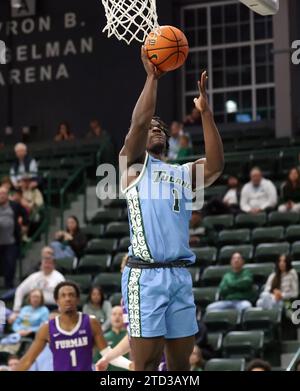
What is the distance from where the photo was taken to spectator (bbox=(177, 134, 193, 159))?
1789 centimetres

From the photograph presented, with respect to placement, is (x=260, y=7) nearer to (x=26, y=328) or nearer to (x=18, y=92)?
(x=26, y=328)

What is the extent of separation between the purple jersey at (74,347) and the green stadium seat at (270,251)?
598 cm

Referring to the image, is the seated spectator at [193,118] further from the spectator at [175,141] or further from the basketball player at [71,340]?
the basketball player at [71,340]

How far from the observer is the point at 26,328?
1338 cm

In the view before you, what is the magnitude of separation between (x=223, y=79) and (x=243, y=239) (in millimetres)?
7444

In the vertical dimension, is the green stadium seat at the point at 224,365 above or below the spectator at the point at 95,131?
below

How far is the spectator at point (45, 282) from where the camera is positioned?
14.1 metres

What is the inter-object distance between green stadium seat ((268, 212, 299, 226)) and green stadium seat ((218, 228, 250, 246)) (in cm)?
44

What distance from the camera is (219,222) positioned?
15633 millimetres

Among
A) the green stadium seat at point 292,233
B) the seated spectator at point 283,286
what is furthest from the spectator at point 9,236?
the seated spectator at point 283,286

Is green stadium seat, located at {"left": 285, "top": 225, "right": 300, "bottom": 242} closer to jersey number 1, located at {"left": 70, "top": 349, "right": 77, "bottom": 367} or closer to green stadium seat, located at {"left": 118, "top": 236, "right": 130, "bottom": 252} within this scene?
green stadium seat, located at {"left": 118, "top": 236, "right": 130, "bottom": 252}

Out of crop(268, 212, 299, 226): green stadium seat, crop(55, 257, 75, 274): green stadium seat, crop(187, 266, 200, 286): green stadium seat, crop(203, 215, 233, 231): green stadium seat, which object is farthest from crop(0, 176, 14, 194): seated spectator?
crop(268, 212, 299, 226): green stadium seat

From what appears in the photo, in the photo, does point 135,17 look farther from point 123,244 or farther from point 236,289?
point 123,244
